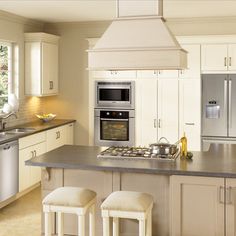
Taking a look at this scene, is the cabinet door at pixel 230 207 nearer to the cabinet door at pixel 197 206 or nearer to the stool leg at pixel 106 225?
the cabinet door at pixel 197 206

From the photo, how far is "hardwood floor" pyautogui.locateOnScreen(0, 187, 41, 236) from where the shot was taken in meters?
5.01

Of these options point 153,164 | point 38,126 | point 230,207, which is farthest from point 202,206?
point 38,126

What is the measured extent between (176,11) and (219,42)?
0.88 m

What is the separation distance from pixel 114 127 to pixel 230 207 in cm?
389

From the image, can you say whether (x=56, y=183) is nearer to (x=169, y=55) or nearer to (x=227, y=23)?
(x=169, y=55)

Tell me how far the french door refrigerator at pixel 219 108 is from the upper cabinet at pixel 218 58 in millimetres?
105

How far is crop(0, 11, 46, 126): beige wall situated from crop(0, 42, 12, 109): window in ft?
0.49

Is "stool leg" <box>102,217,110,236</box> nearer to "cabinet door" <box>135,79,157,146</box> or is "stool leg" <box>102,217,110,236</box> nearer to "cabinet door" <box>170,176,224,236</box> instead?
"cabinet door" <box>170,176,224,236</box>

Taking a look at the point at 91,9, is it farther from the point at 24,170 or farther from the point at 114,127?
the point at 24,170

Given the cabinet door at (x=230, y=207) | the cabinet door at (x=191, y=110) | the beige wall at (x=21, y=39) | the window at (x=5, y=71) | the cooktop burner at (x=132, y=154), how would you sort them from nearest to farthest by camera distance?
the cabinet door at (x=230, y=207) < the cooktop burner at (x=132, y=154) < the beige wall at (x=21, y=39) < the window at (x=5, y=71) < the cabinet door at (x=191, y=110)

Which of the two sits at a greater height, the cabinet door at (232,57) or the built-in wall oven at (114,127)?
the cabinet door at (232,57)

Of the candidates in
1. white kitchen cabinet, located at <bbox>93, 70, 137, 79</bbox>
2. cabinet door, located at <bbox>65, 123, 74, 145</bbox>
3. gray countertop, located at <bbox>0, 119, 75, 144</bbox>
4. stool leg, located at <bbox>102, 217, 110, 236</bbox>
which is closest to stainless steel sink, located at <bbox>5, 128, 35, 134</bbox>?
gray countertop, located at <bbox>0, 119, 75, 144</bbox>

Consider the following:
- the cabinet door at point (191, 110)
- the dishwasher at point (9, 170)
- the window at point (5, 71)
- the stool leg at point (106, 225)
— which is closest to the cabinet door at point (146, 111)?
the cabinet door at point (191, 110)

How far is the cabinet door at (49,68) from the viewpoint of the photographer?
7.34m
